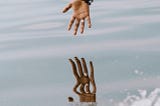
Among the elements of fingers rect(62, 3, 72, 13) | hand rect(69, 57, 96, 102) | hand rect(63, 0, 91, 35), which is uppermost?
fingers rect(62, 3, 72, 13)

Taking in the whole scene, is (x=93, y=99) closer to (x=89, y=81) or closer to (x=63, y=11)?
(x=89, y=81)

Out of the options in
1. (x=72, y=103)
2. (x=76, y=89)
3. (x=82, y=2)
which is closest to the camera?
(x=72, y=103)

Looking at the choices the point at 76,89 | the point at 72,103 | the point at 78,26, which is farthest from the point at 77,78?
the point at 78,26

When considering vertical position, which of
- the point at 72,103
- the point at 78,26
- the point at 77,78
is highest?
the point at 78,26

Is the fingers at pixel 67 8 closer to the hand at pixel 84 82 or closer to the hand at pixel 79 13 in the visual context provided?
the hand at pixel 79 13

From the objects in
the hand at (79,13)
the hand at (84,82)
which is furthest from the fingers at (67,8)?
the hand at (84,82)

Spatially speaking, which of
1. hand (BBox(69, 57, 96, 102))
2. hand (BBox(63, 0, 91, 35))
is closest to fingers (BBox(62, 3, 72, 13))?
hand (BBox(63, 0, 91, 35))

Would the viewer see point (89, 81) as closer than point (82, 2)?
Yes

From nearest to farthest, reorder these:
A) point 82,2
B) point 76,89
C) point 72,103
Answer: point 72,103
point 76,89
point 82,2

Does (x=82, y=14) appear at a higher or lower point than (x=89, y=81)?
higher

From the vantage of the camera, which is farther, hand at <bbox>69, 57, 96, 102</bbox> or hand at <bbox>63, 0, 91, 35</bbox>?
hand at <bbox>63, 0, 91, 35</bbox>

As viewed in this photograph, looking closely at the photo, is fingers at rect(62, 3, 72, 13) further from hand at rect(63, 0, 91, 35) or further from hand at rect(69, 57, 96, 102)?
hand at rect(69, 57, 96, 102)
